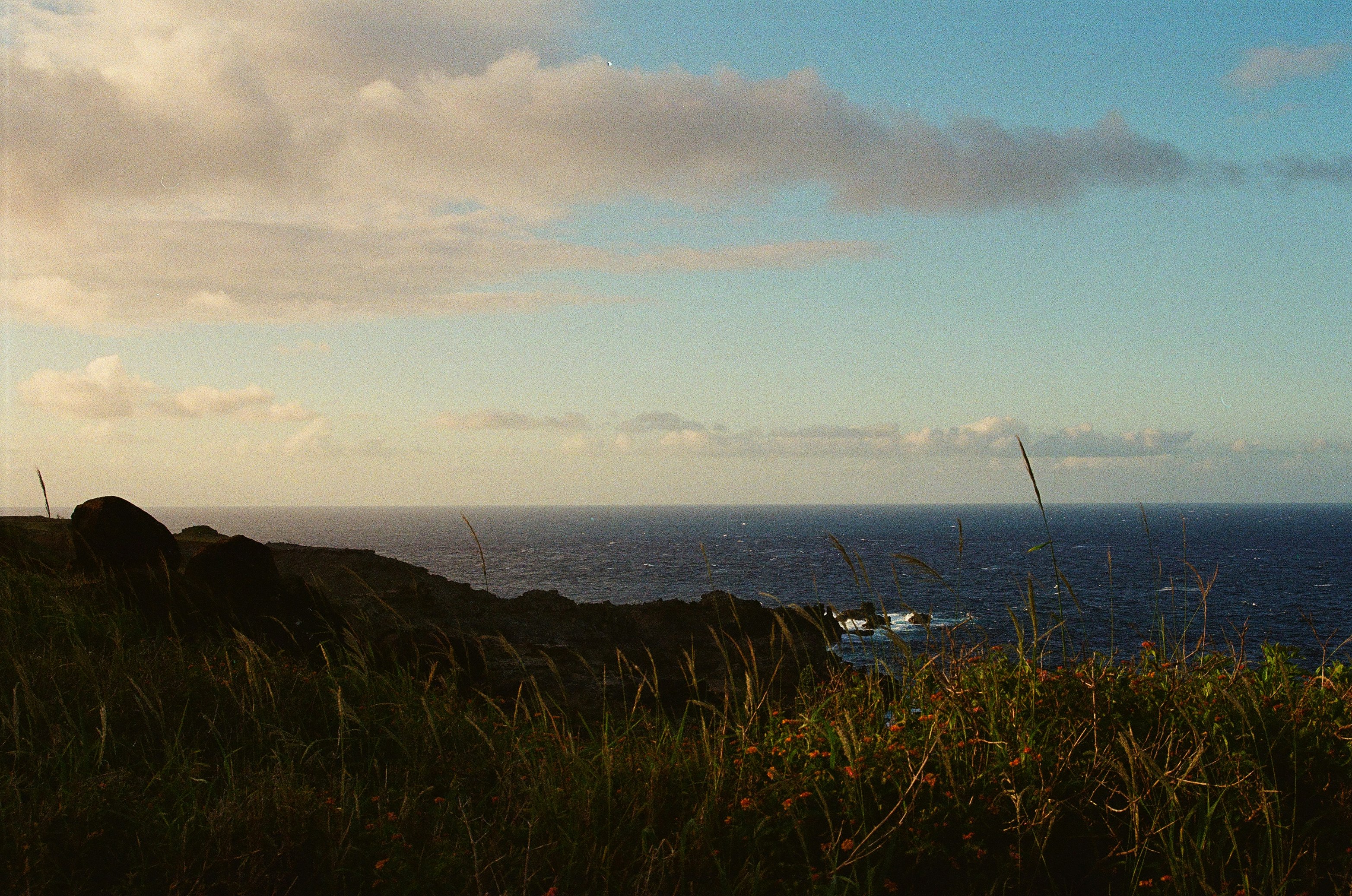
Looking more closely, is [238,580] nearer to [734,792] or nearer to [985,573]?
[734,792]

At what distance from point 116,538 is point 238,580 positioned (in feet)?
6.45

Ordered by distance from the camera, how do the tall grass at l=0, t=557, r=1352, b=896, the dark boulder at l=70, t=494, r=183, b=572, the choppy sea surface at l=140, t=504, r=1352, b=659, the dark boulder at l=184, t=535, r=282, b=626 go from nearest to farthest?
the tall grass at l=0, t=557, r=1352, b=896, the dark boulder at l=184, t=535, r=282, b=626, the dark boulder at l=70, t=494, r=183, b=572, the choppy sea surface at l=140, t=504, r=1352, b=659

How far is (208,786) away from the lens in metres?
4.32

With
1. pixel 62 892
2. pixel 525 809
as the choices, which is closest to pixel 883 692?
pixel 525 809

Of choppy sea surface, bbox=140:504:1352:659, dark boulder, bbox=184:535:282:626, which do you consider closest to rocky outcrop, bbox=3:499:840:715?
dark boulder, bbox=184:535:282:626

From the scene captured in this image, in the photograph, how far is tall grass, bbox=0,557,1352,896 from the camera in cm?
359

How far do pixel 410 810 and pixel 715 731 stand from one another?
1707mm

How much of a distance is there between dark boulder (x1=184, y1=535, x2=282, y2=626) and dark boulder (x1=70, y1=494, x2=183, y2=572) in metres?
→ 1.07

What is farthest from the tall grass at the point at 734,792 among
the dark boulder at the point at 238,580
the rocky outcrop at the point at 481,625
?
the dark boulder at the point at 238,580

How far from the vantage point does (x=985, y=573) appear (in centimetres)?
6706

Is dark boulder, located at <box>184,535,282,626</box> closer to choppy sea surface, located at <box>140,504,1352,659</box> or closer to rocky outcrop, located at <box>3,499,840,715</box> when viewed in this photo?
rocky outcrop, located at <box>3,499,840,715</box>

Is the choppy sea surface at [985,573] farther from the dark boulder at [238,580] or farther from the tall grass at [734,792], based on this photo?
the dark boulder at [238,580]

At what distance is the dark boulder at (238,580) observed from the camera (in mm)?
7633

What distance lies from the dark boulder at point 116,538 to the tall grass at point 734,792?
367 centimetres
